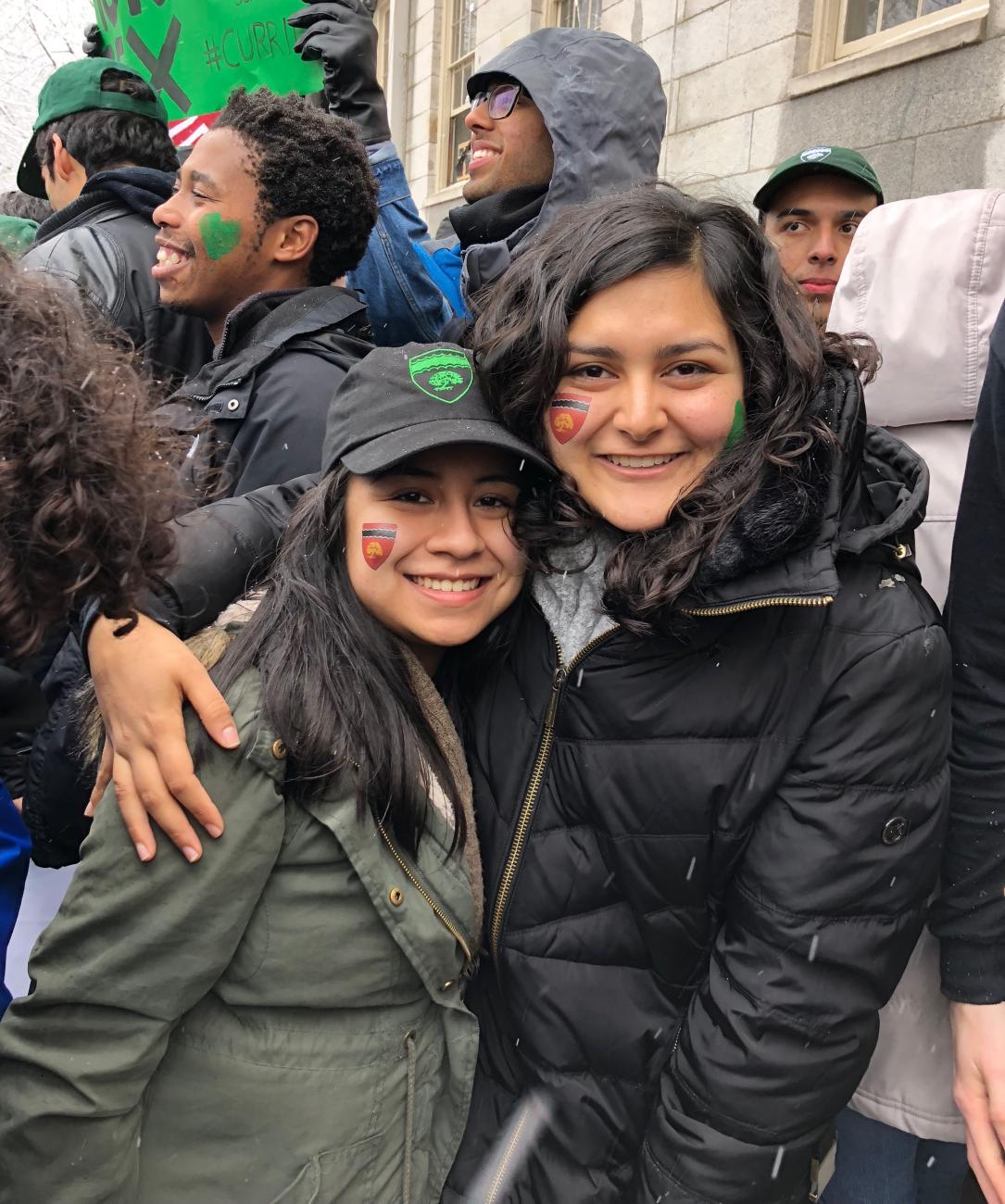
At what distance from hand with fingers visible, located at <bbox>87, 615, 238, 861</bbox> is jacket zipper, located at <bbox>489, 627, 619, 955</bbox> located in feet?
1.61

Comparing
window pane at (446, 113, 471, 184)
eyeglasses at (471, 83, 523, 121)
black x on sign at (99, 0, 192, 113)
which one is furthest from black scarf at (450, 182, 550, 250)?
window pane at (446, 113, 471, 184)

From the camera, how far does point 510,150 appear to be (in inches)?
104

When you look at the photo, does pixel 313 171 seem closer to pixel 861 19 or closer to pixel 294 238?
pixel 294 238

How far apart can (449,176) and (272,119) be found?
9.43 meters

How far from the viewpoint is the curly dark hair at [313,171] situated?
7.98 ft

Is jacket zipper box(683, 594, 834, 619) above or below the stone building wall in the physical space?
below

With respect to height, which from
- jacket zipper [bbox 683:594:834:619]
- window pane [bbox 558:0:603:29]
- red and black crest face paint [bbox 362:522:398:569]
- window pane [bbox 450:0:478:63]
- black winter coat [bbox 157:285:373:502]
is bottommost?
jacket zipper [bbox 683:594:834:619]

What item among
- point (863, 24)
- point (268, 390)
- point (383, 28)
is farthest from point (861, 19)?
point (383, 28)

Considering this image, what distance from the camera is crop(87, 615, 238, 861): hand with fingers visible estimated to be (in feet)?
4.10

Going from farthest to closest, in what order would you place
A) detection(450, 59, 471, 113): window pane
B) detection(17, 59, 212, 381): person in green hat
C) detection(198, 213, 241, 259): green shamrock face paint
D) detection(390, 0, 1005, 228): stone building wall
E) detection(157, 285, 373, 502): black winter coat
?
detection(450, 59, 471, 113): window pane → detection(390, 0, 1005, 228): stone building wall → detection(17, 59, 212, 381): person in green hat → detection(198, 213, 241, 259): green shamrock face paint → detection(157, 285, 373, 502): black winter coat

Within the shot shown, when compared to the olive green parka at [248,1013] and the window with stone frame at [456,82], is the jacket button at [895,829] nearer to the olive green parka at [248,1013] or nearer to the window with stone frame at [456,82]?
the olive green parka at [248,1013]

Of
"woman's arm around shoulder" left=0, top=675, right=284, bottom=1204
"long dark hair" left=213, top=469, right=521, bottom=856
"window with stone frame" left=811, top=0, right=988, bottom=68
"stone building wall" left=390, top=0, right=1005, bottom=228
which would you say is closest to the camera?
"woman's arm around shoulder" left=0, top=675, right=284, bottom=1204

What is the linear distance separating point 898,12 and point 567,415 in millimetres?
5384

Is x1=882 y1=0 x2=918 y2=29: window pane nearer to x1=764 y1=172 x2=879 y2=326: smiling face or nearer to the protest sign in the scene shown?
x1=764 y1=172 x2=879 y2=326: smiling face
